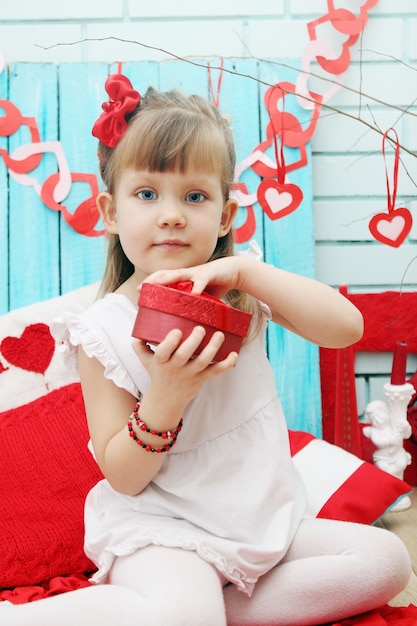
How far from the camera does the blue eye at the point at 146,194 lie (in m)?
0.96

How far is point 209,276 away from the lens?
888 millimetres

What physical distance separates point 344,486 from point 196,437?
1.56 feet

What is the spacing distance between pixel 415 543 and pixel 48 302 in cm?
92

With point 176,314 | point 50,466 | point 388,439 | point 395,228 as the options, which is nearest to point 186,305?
point 176,314

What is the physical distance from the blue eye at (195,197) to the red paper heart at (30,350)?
0.65 meters

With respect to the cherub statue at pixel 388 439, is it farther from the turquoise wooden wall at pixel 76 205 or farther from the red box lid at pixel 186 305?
the red box lid at pixel 186 305

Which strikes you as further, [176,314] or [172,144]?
[172,144]

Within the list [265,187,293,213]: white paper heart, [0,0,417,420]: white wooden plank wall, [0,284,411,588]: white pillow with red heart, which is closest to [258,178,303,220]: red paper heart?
[265,187,293,213]: white paper heart

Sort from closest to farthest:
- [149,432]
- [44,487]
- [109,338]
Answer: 1. [149,432]
2. [109,338]
3. [44,487]

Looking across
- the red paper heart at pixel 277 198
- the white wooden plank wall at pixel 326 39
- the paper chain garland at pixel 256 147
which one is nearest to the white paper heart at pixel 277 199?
the red paper heart at pixel 277 198

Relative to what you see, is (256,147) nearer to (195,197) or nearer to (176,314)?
(195,197)

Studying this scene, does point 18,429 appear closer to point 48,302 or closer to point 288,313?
point 48,302

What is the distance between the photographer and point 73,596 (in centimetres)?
86

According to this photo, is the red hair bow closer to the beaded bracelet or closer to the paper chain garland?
the beaded bracelet
